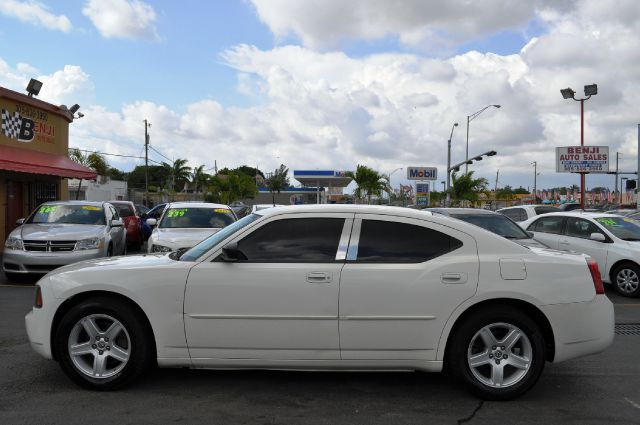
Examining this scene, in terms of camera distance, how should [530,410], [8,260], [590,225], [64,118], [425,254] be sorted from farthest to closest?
1. [64,118]
2. [590,225]
3. [8,260]
4. [425,254]
5. [530,410]

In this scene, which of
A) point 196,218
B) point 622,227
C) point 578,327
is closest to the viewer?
point 578,327

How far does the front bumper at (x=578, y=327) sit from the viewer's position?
4.37 meters

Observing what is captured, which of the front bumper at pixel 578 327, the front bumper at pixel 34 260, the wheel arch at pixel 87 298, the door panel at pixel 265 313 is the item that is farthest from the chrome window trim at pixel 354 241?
the front bumper at pixel 34 260

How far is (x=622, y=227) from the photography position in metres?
10.5

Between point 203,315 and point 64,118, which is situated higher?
point 64,118

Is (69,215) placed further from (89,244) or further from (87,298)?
(87,298)

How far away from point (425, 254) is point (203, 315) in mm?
1856

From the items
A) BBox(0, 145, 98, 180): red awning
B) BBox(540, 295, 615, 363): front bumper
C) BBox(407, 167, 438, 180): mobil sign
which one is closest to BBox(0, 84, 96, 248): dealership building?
BBox(0, 145, 98, 180): red awning

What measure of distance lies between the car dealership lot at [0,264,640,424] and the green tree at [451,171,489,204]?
128ft

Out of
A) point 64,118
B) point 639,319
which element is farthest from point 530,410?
point 64,118

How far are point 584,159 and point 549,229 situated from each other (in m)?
22.4

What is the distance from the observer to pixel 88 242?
33.3 feet

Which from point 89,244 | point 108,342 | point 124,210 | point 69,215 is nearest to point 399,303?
point 108,342

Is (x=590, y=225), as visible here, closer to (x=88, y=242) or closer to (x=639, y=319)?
(x=639, y=319)
